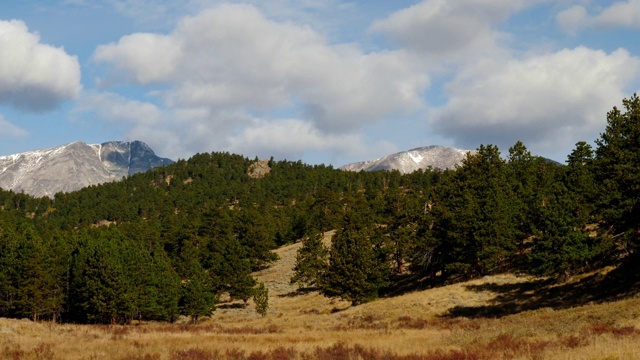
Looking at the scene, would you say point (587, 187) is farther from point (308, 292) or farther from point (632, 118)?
→ point (308, 292)

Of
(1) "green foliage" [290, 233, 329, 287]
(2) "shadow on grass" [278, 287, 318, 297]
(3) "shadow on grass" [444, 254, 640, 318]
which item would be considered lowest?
(2) "shadow on grass" [278, 287, 318, 297]

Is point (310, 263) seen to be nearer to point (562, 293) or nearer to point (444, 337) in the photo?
point (562, 293)

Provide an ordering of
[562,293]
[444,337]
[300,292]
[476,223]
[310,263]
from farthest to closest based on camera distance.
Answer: [310,263] → [300,292] → [476,223] → [562,293] → [444,337]

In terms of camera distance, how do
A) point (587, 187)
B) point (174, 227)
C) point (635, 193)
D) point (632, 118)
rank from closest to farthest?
point (635, 193), point (632, 118), point (587, 187), point (174, 227)

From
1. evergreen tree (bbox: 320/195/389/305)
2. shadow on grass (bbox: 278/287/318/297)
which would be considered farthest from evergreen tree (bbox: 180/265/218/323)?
evergreen tree (bbox: 320/195/389/305)

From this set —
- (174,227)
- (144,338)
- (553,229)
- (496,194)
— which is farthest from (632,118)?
(174,227)

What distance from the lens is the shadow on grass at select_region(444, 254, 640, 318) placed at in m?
40.6

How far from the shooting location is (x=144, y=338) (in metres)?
30.3

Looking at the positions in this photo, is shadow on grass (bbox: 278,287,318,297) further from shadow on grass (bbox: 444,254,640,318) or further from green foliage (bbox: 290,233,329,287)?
shadow on grass (bbox: 444,254,640,318)

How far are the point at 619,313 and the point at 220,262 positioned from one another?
64374 mm

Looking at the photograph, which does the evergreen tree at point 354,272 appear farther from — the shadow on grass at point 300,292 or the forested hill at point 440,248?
the shadow on grass at point 300,292

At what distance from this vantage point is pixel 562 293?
45938 mm

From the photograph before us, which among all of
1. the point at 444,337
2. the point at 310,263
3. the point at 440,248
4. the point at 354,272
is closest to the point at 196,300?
the point at 354,272

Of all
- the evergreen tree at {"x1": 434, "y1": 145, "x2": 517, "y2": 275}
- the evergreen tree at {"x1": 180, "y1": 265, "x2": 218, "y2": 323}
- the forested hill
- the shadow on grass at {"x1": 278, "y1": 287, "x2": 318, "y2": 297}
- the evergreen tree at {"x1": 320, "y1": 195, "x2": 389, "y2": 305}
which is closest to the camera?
the forested hill
